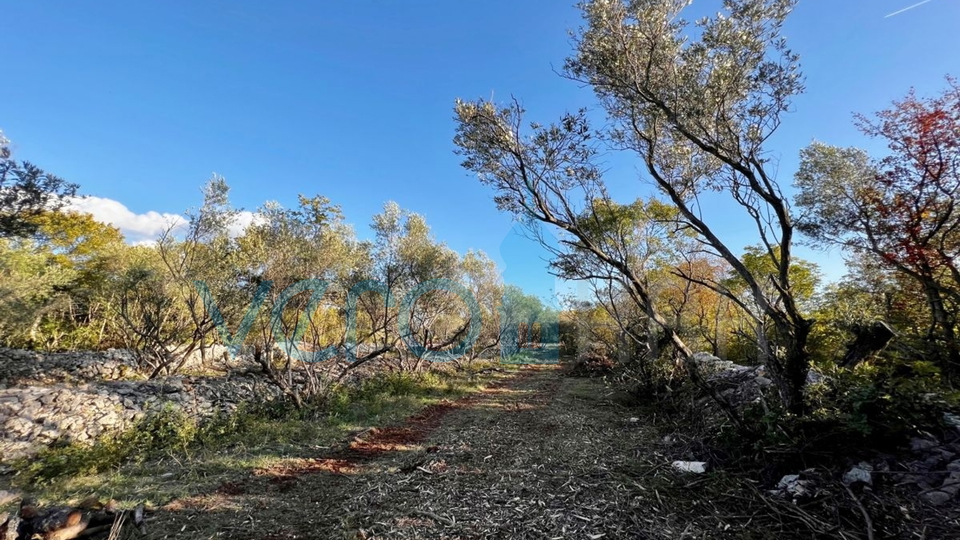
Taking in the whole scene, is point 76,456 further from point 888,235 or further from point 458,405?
point 888,235

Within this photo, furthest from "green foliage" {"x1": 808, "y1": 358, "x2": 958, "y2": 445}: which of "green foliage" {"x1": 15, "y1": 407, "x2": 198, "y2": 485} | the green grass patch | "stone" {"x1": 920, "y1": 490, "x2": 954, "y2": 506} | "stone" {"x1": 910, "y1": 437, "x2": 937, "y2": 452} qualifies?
"green foliage" {"x1": 15, "y1": 407, "x2": 198, "y2": 485}

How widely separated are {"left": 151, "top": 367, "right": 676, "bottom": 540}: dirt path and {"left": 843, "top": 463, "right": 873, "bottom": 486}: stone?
5.80 ft

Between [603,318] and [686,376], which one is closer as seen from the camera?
[686,376]

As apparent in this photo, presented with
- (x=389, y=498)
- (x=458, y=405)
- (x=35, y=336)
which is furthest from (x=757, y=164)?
(x=35, y=336)

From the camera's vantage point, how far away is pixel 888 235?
703 cm

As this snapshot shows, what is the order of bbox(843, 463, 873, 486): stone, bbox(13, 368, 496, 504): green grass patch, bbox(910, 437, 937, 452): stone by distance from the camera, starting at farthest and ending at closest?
1. bbox(13, 368, 496, 504): green grass patch
2. bbox(910, 437, 937, 452): stone
3. bbox(843, 463, 873, 486): stone

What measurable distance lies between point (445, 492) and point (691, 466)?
112 inches

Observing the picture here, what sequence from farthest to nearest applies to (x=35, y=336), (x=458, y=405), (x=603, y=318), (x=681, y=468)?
(x=603, y=318)
(x=35, y=336)
(x=458, y=405)
(x=681, y=468)

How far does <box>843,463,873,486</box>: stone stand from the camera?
10.5ft

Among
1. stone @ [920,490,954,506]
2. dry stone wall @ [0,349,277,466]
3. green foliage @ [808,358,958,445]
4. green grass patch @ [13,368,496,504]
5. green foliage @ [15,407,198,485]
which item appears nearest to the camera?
stone @ [920,490,954,506]

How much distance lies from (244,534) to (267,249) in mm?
6314

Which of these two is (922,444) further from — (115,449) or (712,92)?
(115,449)

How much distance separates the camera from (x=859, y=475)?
10.7 ft

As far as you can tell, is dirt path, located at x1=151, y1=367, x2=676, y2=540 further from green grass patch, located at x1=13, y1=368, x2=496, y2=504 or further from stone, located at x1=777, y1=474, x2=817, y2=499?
stone, located at x1=777, y1=474, x2=817, y2=499
